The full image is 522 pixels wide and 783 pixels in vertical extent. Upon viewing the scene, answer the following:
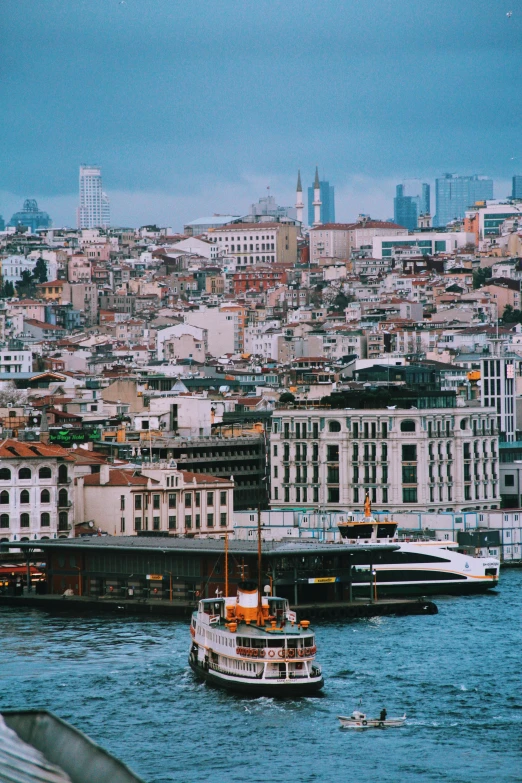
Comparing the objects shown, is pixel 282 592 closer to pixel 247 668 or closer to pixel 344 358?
pixel 247 668

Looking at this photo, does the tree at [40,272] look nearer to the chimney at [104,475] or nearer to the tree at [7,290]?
the tree at [7,290]

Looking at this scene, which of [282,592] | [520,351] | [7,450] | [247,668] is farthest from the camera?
[520,351]

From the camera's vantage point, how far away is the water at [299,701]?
92.1 ft

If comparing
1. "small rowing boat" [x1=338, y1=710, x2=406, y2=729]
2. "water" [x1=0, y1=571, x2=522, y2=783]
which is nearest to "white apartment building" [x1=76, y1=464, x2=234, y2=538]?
"water" [x1=0, y1=571, x2=522, y2=783]

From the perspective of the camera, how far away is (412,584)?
2116 inches

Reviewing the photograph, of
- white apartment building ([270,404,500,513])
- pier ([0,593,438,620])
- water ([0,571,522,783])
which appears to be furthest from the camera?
white apartment building ([270,404,500,513])

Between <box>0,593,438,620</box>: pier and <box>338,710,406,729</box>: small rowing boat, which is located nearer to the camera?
<box>338,710,406,729</box>: small rowing boat

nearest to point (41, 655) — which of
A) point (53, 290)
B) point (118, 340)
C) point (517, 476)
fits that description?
point (517, 476)

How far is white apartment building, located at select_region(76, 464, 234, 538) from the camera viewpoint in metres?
59.7

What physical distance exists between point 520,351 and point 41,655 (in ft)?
253

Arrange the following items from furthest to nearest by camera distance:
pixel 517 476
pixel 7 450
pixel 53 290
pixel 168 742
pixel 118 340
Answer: pixel 53 290 → pixel 118 340 → pixel 517 476 → pixel 7 450 → pixel 168 742

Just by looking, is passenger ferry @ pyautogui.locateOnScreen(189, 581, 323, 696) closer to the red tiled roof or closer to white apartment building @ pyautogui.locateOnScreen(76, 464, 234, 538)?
the red tiled roof

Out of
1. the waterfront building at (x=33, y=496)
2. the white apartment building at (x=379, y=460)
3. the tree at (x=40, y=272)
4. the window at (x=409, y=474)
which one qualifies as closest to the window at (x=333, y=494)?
the white apartment building at (x=379, y=460)

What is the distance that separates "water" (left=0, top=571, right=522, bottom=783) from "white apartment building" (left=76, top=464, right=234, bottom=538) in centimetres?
1201
